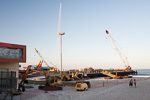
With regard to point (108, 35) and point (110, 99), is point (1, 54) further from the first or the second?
point (108, 35)

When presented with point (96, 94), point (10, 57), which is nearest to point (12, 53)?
point (10, 57)

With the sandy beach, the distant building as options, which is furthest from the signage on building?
the sandy beach

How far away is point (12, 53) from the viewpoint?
22.5 metres

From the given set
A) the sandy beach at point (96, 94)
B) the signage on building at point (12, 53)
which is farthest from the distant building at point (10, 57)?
the sandy beach at point (96, 94)

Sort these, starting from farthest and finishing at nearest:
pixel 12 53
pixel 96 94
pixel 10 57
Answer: pixel 96 94 < pixel 12 53 < pixel 10 57

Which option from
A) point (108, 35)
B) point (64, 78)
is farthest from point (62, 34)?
point (108, 35)

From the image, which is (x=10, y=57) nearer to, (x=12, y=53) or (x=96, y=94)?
(x=12, y=53)

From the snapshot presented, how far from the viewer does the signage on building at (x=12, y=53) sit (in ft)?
70.2

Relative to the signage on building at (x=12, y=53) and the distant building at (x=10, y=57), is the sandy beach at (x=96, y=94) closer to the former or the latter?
the distant building at (x=10, y=57)

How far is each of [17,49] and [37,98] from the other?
7692 mm

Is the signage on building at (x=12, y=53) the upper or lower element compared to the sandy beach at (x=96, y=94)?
upper

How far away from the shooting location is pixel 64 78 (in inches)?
2544

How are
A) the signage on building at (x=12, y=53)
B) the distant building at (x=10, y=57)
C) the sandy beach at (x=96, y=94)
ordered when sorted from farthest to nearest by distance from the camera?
1. the sandy beach at (x=96, y=94)
2. the signage on building at (x=12, y=53)
3. the distant building at (x=10, y=57)

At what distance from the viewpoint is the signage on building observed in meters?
21.4
